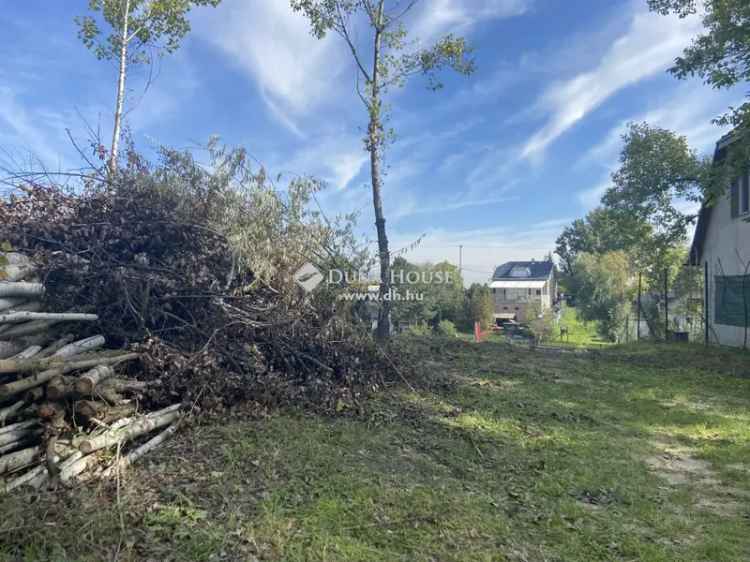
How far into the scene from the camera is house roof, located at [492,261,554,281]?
1375 inches

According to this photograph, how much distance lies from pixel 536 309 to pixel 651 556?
19.7 metres

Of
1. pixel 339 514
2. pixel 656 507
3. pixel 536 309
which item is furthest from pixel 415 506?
pixel 536 309

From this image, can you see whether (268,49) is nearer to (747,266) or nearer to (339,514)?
(339,514)

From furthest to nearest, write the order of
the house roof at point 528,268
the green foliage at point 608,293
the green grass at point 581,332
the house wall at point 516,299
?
1. the house roof at point 528,268
2. the house wall at point 516,299
3. the green grass at point 581,332
4. the green foliage at point 608,293

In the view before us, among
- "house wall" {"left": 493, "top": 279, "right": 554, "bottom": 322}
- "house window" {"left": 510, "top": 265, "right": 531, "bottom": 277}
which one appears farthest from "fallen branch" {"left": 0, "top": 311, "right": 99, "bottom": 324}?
"house window" {"left": 510, "top": 265, "right": 531, "bottom": 277}

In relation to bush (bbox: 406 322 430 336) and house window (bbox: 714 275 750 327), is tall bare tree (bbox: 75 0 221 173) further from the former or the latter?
house window (bbox: 714 275 750 327)

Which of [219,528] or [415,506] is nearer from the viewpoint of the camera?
[219,528]

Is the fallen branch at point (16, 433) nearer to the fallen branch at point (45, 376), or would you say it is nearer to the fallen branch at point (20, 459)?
the fallen branch at point (20, 459)

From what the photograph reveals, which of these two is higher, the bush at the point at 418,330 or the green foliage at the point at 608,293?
the green foliage at the point at 608,293

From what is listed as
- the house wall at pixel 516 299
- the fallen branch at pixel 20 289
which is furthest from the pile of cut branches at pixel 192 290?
the house wall at pixel 516 299

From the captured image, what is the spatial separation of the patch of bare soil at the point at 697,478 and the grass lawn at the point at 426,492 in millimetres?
16

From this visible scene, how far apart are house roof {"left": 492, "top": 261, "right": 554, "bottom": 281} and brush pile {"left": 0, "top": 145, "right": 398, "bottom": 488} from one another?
105ft

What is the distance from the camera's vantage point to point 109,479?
2.43 metres

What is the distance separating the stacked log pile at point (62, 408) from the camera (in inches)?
92.8
